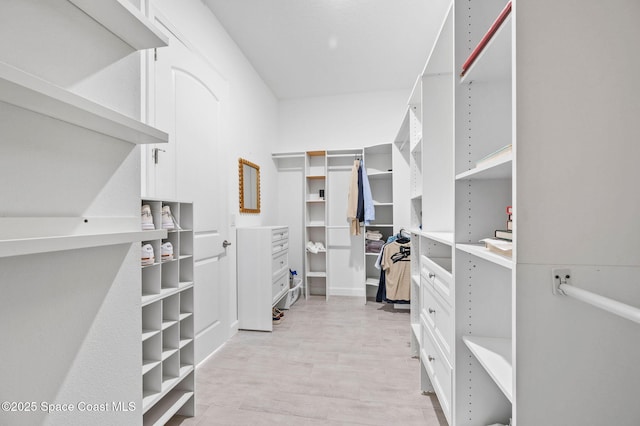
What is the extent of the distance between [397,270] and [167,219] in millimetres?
2629

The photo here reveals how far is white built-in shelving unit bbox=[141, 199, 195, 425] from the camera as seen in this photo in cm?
140

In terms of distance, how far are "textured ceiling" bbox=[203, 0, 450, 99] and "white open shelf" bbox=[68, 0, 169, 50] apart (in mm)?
1999

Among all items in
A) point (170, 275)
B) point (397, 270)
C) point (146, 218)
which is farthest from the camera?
point (397, 270)

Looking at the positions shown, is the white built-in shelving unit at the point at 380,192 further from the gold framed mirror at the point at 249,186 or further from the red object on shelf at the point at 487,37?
the red object on shelf at the point at 487,37

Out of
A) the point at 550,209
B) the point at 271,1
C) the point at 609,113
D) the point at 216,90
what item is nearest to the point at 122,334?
the point at 550,209

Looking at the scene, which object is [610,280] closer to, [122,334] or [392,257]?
[122,334]

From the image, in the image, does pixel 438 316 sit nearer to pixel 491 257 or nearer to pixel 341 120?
pixel 491 257

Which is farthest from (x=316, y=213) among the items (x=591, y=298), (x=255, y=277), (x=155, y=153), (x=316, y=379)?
(x=591, y=298)

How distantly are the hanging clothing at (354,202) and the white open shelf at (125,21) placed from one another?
3.21 m

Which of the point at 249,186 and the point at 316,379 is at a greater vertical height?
the point at 249,186

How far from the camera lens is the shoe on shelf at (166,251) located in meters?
1.51

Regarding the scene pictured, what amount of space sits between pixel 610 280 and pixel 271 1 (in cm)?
279

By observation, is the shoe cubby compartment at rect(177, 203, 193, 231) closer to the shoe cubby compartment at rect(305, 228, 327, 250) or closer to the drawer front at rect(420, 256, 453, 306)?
the drawer front at rect(420, 256, 453, 306)

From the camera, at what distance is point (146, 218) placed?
4.42 ft
